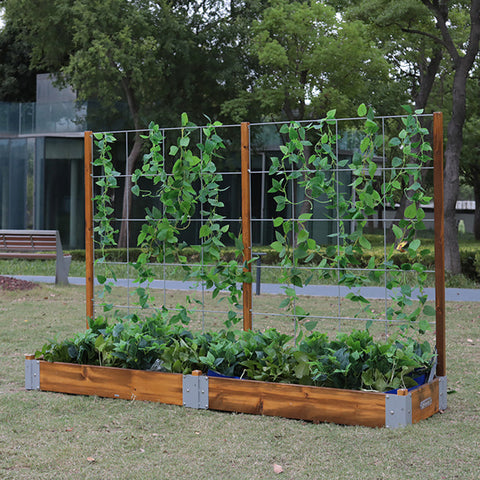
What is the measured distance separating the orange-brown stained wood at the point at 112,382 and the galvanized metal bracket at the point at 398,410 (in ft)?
4.54

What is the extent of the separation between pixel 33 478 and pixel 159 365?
162cm

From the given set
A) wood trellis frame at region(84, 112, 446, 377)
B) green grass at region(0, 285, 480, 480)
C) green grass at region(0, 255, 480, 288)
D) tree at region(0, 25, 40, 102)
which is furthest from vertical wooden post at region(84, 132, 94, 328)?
tree at region(0, 25, 40, 102)

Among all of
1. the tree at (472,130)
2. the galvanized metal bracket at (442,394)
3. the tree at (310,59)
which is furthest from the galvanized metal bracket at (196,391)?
the tree at (472,130)

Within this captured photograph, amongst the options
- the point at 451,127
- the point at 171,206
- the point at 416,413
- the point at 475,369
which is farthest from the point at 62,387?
the point at 451,127

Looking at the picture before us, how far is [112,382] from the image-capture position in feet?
16.2

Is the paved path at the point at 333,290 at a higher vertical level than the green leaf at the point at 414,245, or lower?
lower

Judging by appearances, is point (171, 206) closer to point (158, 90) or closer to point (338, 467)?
point (338, 467)

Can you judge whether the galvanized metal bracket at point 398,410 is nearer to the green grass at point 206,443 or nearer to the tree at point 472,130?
the green grass at point 206,443

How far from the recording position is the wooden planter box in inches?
166

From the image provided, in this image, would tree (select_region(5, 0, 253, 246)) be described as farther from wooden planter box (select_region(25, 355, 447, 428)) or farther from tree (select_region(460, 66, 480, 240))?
wooden planter box (select_region(25, 355, 447, 428))

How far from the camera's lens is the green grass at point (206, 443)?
A: 11.6 ft

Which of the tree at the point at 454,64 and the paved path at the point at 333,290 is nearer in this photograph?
the paved path at the point at 333,290

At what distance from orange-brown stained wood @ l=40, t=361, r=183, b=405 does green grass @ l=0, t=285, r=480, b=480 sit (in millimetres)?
75

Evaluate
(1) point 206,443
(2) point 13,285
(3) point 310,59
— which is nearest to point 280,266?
(1) point 206,443
